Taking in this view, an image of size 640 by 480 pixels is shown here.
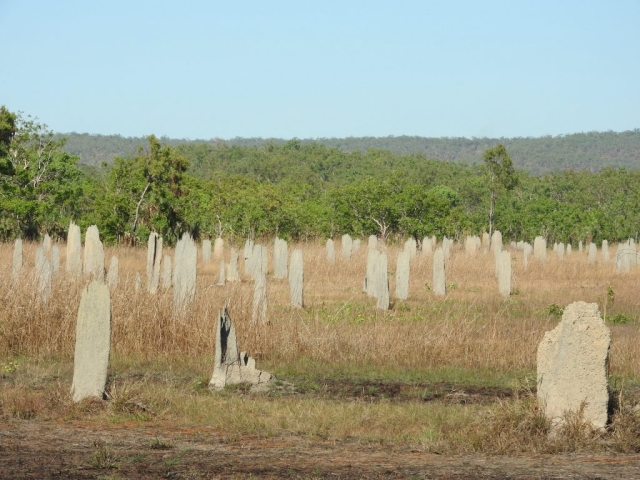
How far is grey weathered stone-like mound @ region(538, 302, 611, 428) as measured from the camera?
31.3ft

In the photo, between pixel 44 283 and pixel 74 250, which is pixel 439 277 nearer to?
pixel 74 250

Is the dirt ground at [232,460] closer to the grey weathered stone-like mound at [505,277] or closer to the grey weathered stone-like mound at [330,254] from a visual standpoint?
the grey weathered stone-like mound at [505,277]

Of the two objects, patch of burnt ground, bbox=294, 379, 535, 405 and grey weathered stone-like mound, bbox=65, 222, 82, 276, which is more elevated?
grey weathered stone-like mound, bbox=65, 222, 82, 276

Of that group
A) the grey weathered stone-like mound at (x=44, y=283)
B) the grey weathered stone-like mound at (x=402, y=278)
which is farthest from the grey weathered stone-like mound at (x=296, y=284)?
the grey weathered stone-like mound at (x=44, y=283)

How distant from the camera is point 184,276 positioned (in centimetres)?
1812

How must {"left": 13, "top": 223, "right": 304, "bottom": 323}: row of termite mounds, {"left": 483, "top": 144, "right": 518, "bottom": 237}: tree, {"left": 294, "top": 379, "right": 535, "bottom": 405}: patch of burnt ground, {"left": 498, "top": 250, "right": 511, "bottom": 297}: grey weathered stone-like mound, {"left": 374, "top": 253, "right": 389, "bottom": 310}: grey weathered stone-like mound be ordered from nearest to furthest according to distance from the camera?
{"left": 294, "top": 379, "right": 535, "bottom": 405}: patch of burnt ground
{"left": 13, "top": 223, "right": 304, "bottom": 323}: row of termite mounds
{"left": 374, "top": 253, "right": 389, "bottom": 310}: grey weathered stone-like mound
{"left": 498, "top": 250, "right": 511, "bottom": 297}: grey weathered stone-like mound
{"left": 483, "top": 144, "right": 518, "bottom": 237}: tree

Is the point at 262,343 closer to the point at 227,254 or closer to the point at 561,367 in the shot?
the point at 561,367

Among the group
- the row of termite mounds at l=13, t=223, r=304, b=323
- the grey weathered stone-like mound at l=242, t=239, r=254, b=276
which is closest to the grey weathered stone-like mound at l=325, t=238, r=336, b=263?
the row of termite mounds at l=13, t=223, r=304, b=323

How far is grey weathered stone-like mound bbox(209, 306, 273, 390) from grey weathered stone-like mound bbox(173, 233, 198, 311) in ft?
9.50

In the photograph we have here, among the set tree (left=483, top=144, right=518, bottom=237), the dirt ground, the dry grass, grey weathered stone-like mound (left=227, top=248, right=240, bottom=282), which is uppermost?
tree (left=483, top=144, right=518, bottom=237)

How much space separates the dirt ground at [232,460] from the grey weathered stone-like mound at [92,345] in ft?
3.32

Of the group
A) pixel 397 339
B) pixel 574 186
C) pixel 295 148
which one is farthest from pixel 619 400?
pixel 295 148

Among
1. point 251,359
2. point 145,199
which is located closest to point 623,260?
point 145,199

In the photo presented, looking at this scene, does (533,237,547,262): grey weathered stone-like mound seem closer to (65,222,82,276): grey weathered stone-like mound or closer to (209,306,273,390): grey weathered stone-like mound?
(65,222,82,276): grey weathered stone-like mound
